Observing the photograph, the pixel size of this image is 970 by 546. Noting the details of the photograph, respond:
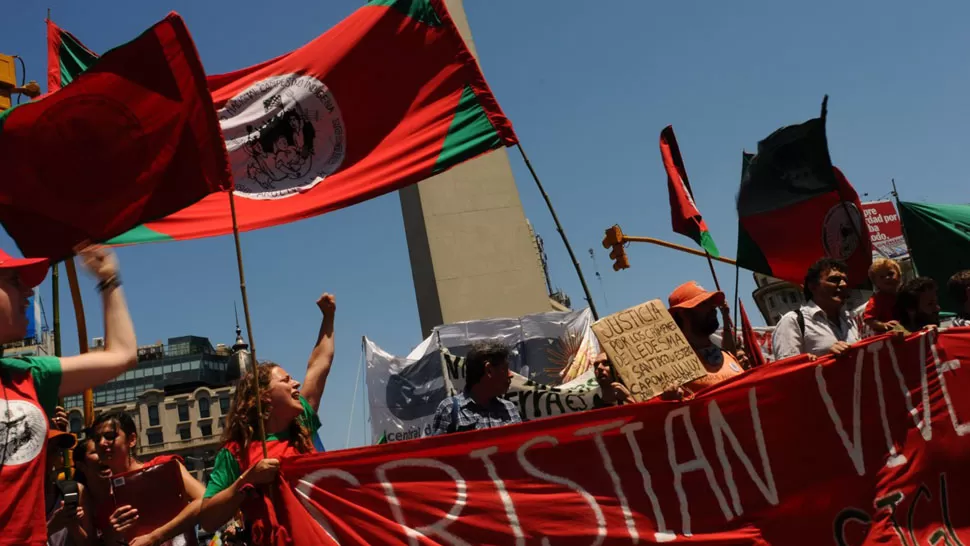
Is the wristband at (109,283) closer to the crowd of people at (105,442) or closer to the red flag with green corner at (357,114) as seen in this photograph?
the crowd of people at (105,442)

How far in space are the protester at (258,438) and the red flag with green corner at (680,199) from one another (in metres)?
3.63

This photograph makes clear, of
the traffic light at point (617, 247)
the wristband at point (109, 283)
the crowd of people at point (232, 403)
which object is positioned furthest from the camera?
the traffic light at point (617, 247)

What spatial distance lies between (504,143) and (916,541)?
3250 millimetres

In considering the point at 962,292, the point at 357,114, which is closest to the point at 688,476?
the point at 962,292

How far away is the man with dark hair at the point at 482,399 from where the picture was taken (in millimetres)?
4473

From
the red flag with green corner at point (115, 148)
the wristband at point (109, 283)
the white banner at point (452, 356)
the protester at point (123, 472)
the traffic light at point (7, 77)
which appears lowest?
the white banner at point (452, 356)

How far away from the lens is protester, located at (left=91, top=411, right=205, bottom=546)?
3373mm

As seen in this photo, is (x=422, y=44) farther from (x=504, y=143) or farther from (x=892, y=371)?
(x=892, y=371)

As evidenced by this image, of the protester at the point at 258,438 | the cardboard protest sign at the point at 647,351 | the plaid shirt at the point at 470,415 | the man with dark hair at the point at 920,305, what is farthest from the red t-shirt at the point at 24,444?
the man with dark hair at the point at 920,305

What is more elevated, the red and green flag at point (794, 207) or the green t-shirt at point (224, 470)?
the red and green flag at point (794, 207)

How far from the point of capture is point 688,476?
387cm

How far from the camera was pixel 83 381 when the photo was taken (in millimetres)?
2916

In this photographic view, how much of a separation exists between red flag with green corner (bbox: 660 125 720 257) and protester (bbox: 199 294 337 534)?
11.9 feet

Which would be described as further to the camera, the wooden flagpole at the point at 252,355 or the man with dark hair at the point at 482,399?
the man with dark hair at the point at 482,399
